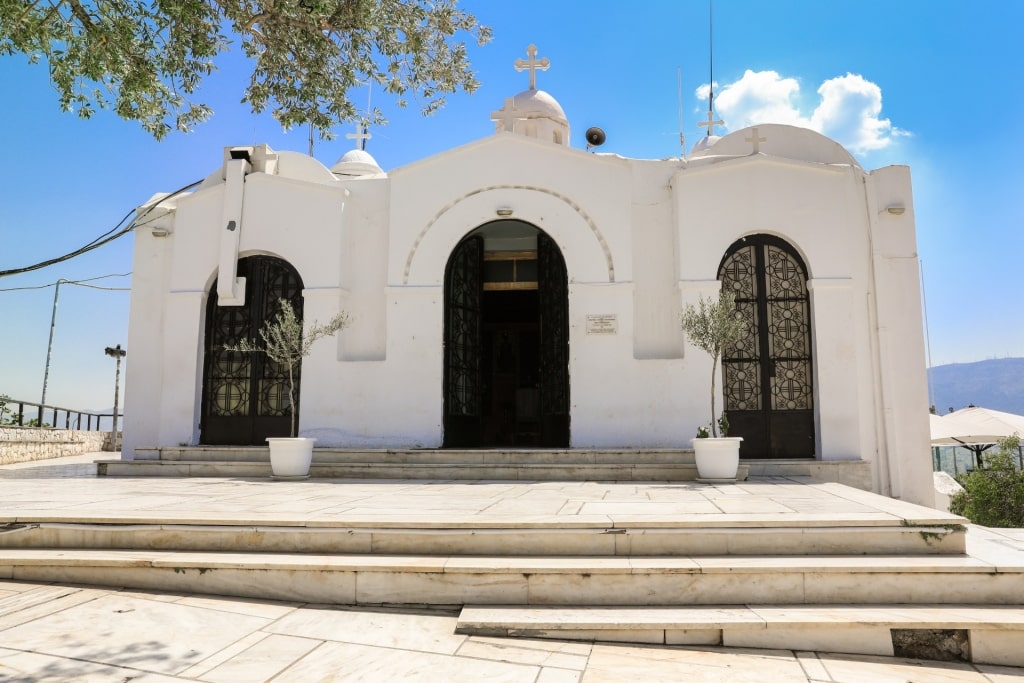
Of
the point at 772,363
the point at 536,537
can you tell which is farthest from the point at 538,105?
the point at 536,537

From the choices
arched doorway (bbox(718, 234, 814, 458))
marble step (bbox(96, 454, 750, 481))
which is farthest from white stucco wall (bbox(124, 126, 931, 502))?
marble step (bbox(96, 454, 750, 481))

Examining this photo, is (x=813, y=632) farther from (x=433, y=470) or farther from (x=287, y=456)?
(x=287, y=456)

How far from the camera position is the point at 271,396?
1112 centimetres

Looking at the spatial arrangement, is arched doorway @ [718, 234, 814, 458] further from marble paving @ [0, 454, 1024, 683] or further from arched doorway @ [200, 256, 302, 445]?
arched doorway @ [200, 256, 302, 445]

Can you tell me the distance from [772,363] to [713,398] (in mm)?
2143

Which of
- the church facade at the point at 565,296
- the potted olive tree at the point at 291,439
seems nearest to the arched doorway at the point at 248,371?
the church facade at the point at 565,296

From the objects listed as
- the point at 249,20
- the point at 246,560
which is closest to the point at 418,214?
the point at 249,20

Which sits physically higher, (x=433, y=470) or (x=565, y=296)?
(x=565, y=296)

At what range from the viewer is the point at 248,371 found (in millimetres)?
11203

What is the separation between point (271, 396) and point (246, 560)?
22.7ft

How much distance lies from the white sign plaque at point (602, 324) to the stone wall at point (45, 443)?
11734 millimetres

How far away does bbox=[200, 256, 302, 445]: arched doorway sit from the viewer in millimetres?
11062

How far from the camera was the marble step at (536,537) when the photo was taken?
4719 mm

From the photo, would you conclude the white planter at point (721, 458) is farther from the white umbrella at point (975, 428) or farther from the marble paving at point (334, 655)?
the white umbrella at point (975, 428)
